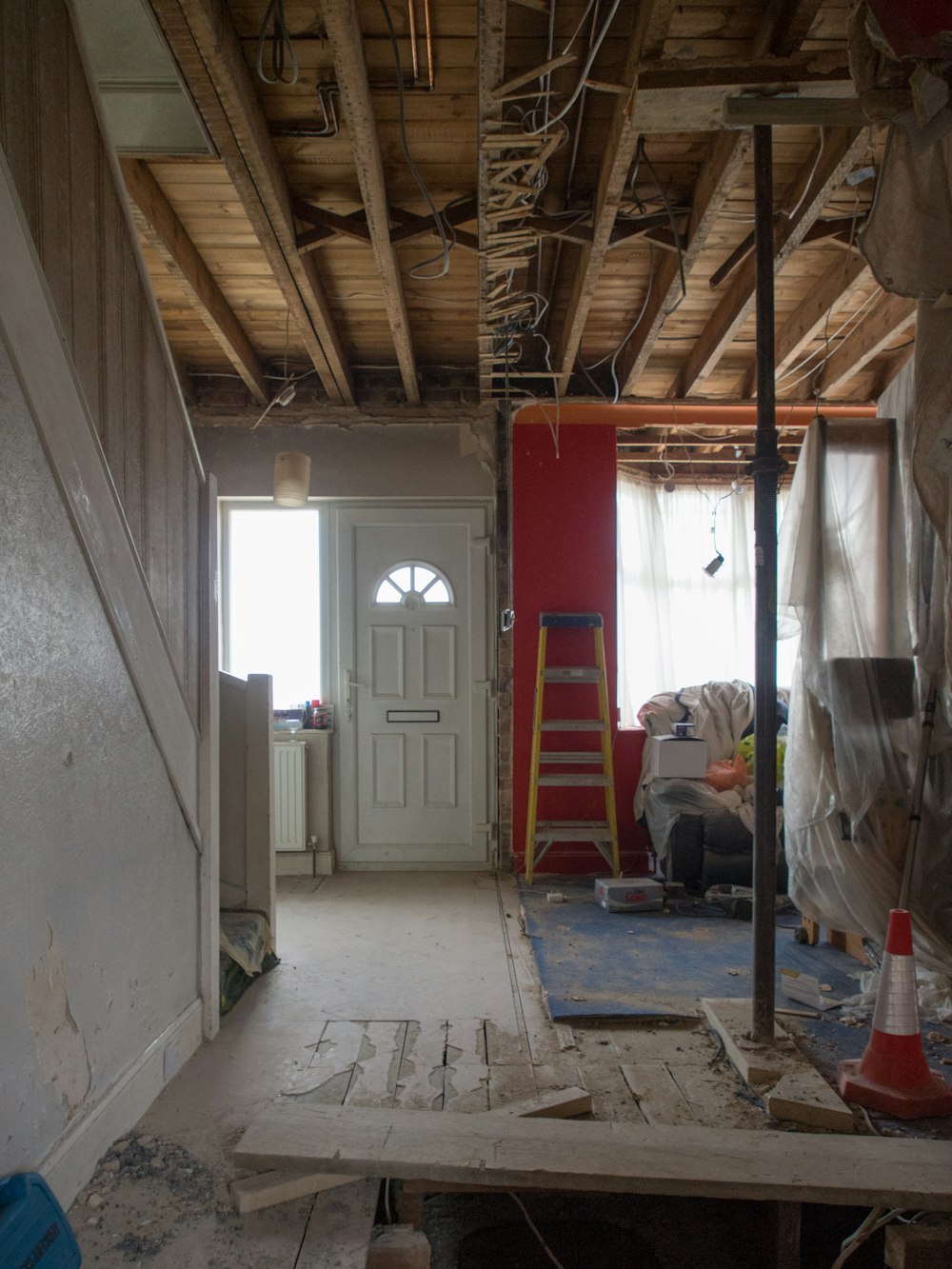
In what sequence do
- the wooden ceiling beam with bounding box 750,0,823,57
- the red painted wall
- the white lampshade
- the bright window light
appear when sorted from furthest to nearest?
the bright window light, the red painted wall, the white lampshade, the wooden ceiling beam with bounding box 750,0,823,57

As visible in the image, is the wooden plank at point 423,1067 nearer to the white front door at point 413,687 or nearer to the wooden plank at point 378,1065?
the wooden plank at point 378,1065

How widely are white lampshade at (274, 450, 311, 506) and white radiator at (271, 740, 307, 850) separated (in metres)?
1.40

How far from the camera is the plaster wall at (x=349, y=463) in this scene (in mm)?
5082

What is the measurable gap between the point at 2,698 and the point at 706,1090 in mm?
1991

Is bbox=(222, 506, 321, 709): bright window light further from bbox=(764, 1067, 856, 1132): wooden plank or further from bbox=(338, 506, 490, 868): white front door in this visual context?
bbox=(764, 1067, 856, 1132): wooden plank

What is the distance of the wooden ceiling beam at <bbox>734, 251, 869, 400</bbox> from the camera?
3.58m

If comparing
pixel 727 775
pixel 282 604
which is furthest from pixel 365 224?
pixel 727 775

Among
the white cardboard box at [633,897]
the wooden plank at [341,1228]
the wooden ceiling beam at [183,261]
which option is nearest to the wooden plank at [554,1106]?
the wooden plank at [341,1228]

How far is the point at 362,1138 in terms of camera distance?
1891mm

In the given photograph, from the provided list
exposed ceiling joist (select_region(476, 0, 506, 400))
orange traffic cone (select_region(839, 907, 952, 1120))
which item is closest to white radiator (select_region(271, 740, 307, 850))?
exposed ceiling joist (select_region(476, 0, 506, 400))

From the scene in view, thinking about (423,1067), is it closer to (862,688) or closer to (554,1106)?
(554,1106)

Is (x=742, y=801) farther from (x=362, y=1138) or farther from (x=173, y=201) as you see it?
(x=173, y=201)

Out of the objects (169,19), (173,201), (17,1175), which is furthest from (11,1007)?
(173,201)

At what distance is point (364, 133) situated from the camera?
2.53 metres
